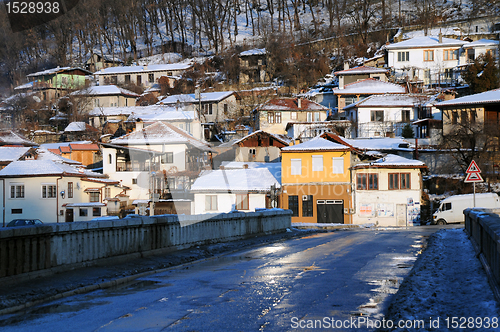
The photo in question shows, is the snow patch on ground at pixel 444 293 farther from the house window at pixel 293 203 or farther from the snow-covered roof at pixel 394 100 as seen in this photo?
the snow-covered roof at pixel 394 100

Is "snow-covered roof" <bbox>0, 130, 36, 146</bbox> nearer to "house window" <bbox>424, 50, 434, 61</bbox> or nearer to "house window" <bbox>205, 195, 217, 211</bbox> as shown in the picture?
"house window" <bbox>205, 195, 217, 211</bbox>

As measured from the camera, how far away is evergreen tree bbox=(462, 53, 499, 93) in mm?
68662

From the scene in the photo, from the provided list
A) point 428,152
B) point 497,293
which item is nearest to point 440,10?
point 428,152

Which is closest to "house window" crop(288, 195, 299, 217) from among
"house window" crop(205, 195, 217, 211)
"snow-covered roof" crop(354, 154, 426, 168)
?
"snow-covered roof" crop(354, 154, 426, 168)

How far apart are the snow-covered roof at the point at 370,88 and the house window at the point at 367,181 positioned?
26.9 metres

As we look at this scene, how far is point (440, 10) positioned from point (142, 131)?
7696cm

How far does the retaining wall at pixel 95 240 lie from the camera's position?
10.4m

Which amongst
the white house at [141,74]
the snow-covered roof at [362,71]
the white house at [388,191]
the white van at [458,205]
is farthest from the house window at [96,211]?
the white house at [141,74]

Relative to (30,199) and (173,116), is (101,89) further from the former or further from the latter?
(30,199)

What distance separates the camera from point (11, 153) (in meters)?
63.6

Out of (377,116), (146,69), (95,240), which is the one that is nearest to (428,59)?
(377,116)

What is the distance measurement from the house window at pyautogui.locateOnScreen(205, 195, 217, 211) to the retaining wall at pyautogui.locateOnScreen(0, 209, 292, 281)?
29.8 meters

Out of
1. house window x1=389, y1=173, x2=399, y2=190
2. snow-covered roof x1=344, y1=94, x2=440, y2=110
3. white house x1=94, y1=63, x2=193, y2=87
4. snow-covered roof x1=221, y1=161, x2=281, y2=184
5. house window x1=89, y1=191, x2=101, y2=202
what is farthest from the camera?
white house x1=94, y1=63, x2=193, y2=87

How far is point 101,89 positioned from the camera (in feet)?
318
